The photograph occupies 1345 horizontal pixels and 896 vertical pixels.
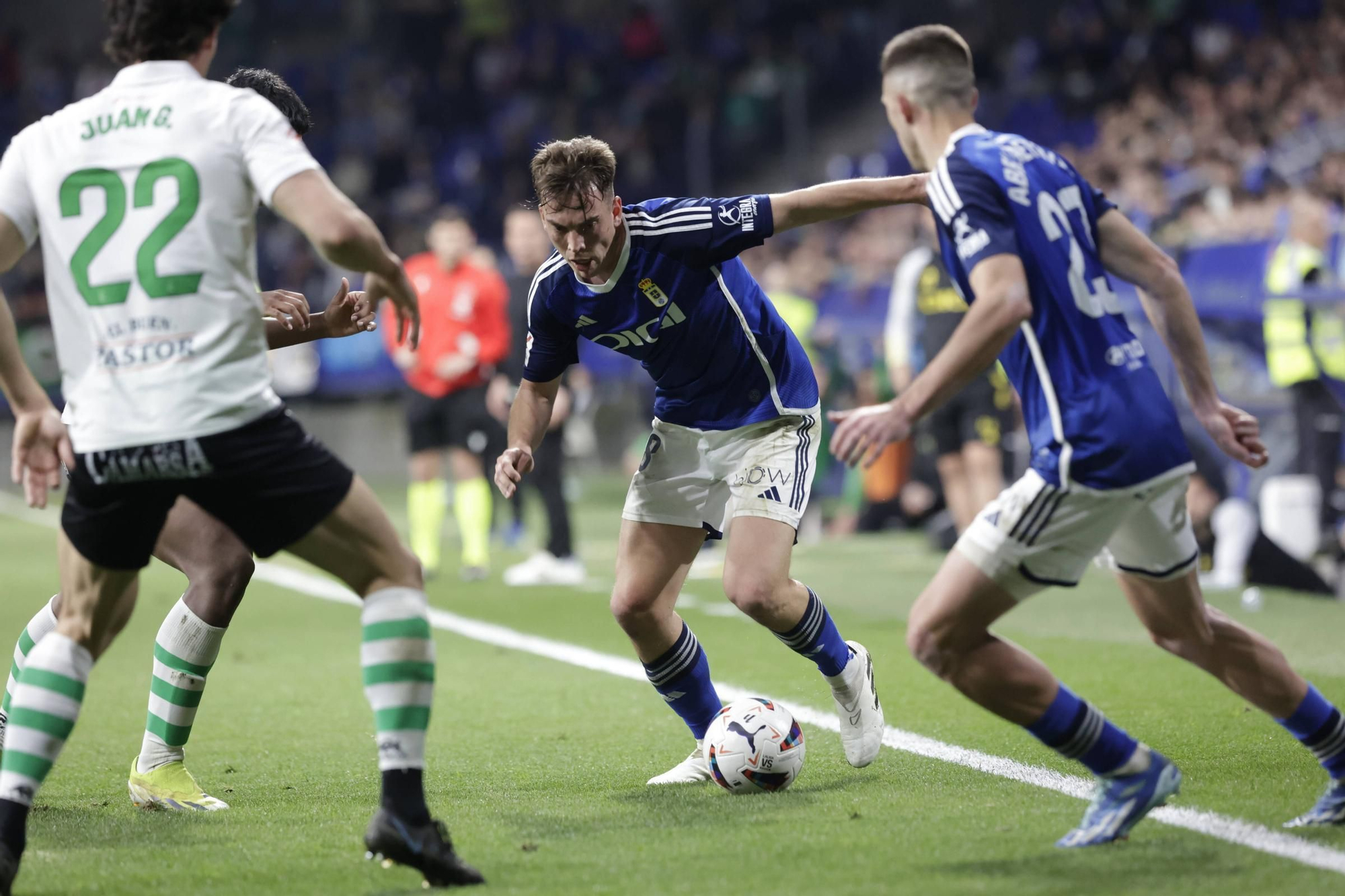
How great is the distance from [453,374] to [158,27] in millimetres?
7982

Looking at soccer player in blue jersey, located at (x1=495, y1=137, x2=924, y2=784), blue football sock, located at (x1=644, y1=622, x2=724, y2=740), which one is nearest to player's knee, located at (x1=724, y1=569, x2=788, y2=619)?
soccer player in blue jersey, located at (x1=495, y1=137, x2=924, y2=784)

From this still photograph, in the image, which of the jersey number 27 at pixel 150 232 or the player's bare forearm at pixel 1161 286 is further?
the player's bare forearm at pixel 1161 286

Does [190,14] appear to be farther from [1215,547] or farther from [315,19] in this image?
[315,19]

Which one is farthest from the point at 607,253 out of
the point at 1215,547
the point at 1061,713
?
the point at 1215,547

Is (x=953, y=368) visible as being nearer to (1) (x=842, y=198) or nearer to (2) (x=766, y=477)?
(1) (x=842, y=198)

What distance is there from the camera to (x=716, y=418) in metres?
5.55

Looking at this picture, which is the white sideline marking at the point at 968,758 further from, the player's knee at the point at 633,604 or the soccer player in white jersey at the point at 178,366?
the soccer player in white jersey at the point at 178,366

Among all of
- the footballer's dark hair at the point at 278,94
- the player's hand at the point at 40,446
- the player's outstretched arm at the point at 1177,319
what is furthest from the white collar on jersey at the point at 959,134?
the player's hand at the point at 40,446

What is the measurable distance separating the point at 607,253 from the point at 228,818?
7.03 ft

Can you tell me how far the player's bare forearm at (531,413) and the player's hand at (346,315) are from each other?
62cm

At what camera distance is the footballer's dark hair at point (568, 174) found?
5051mm

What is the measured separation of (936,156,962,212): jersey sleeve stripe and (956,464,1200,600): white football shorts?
2.34 ft

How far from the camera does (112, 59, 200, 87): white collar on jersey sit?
3.93m

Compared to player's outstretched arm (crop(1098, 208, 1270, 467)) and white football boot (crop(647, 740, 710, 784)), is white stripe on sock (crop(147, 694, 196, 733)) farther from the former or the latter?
player's outstretched arm (crop(1098, 208, 1270, 467))
